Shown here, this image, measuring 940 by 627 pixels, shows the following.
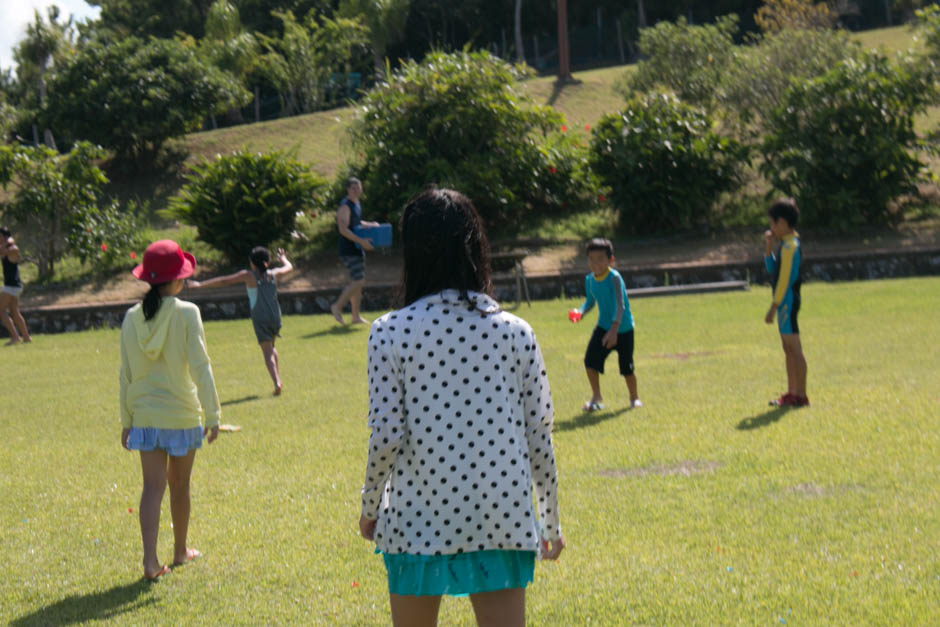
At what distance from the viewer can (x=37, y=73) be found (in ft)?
137

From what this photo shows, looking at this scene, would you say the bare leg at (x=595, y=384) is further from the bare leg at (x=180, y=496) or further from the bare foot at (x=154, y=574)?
the bare foot at (x=154, y=574)

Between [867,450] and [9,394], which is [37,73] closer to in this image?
[9,394]

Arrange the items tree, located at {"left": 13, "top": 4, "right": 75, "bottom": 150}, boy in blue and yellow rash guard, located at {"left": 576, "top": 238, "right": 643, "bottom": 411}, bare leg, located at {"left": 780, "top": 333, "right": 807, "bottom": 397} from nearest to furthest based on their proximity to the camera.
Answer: bare leg, located at {"left": 780, "top": 333, "right": 807, "bottom": 397}, boy in blue and yellow rash guard, located at {"left": 576, "top": 238, "right": 643, "bottom": 411}, tree, located at {"left": 13, "top": 4, "right": 75, "bottom": 150}

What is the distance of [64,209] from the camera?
20344 millimetres

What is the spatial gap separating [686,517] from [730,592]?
1.11 m

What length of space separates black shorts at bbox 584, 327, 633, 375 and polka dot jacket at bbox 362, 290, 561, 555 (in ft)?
19.4

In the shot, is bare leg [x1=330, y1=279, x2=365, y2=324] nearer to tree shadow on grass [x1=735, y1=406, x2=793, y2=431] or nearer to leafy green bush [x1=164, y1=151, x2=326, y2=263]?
leafy green bush [x1=164, y1=151, x2=326, y2=263]

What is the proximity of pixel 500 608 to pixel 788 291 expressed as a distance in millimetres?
6077

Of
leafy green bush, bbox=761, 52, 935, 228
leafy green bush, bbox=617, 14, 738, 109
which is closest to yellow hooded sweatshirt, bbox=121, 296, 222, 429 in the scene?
leafy green bush, bbox=761, 52, 935, 228

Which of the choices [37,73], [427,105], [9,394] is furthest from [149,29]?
[9,394]

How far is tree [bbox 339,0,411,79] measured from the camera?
43.8 meters

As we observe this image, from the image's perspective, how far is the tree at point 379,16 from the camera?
4375 cm

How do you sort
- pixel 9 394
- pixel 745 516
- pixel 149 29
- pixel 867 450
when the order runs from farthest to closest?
pixel 149 29
pixel 9 394
pixel 867 450
pixel 745 516

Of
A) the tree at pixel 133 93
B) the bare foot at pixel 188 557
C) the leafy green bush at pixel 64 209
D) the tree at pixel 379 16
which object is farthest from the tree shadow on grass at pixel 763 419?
the tree at pixel 379 16
